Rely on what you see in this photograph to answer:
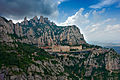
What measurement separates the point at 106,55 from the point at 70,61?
49090 millimetres

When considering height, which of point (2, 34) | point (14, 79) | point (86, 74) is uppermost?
point (2, 34)

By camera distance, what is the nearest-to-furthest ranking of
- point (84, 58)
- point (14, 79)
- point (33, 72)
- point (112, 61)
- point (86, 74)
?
point (14, 79) < point (33, 72) < point (86, 74) < point (112, 61) < point (84, 58)

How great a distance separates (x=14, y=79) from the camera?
82250mm

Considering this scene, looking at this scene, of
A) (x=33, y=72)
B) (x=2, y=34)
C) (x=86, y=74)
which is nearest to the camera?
(x=33, y=72)

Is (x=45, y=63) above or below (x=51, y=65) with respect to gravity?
above

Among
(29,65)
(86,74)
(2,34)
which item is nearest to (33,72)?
(29,65)

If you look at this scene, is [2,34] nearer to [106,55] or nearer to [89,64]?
[89,64]

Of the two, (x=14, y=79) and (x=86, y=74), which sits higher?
(x=14, y=79)

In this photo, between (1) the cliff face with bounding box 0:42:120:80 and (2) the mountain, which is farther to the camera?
(2) the mountain

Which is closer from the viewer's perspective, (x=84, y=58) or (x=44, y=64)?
(x=44, y=64)

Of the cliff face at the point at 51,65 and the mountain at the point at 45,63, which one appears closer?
the cliff face at the point at 51,65

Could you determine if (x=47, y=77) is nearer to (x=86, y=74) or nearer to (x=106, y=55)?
(x=86, y=74)

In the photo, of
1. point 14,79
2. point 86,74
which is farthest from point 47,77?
point 86,74

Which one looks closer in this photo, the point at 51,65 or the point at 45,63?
the point at 45,63
